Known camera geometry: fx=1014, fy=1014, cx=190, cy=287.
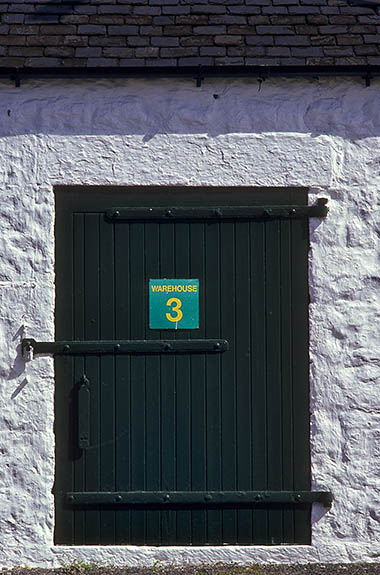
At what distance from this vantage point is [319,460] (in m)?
6.54

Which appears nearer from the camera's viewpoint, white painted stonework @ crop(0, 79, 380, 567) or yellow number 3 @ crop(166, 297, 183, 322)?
white painted stonework @ crop(0, 79, 380, 567)

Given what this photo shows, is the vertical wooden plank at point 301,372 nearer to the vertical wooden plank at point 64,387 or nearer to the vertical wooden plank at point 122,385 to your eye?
the vertical wooden plank at point 122,385

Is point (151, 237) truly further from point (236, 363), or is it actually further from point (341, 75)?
point (341, 75)

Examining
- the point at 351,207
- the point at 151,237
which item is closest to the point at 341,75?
the point at 351,207

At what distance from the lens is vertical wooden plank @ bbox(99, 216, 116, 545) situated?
6527 millimetres

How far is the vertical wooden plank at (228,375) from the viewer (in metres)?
6.55

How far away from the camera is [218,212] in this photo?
660 cm

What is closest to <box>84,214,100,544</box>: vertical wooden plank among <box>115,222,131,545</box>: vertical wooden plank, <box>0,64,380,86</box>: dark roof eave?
<box>115,222,131,545</box>: vertical wooden plank

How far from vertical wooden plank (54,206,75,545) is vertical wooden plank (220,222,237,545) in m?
0.98

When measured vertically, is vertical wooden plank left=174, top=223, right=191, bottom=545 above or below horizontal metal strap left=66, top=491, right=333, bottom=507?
above

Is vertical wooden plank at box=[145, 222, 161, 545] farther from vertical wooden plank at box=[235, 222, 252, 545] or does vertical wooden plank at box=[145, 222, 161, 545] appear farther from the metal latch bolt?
the metal latch bolt

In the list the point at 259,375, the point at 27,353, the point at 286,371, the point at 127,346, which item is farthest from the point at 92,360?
the point at 286,371

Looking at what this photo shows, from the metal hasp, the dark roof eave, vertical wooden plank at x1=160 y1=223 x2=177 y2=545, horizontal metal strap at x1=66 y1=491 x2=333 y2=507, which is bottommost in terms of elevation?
horizontal metal strap at x1=66 y1=491 x2=333 y2=507

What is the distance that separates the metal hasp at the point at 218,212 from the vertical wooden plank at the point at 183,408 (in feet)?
0.31
